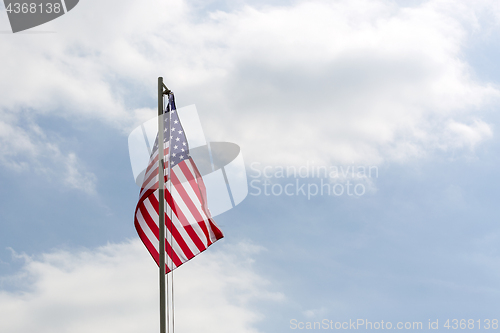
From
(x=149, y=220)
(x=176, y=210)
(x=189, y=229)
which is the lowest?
(x=189, y=229)

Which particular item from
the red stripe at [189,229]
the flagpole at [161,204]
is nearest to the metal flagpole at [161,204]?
the flagpole at [161,204]

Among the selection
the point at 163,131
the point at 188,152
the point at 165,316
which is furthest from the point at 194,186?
the point at 165,316

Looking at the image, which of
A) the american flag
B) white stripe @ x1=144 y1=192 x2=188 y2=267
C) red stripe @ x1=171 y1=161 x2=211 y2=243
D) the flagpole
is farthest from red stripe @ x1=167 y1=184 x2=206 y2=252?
the flagpole

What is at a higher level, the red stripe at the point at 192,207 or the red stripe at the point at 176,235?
the red stripe at the point at 192,207

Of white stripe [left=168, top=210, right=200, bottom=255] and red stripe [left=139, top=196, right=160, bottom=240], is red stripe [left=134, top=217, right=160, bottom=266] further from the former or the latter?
white stripe [left=168, top=210, right=200, bottom=255]

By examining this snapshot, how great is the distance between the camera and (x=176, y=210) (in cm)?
1422

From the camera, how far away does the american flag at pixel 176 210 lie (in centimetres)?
1401

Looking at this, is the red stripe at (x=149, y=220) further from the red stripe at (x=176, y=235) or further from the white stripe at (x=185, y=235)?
the white stripe at (x=185, y=235)

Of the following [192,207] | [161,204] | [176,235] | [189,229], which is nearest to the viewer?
[161,204]

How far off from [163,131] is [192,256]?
12.4 feet

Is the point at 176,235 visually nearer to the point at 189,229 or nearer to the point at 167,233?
the point at 167,233

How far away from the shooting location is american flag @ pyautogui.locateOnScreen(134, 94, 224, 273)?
46.0 feet

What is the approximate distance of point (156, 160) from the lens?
46.5ft

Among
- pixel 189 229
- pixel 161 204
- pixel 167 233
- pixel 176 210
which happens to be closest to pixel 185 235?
pixel 189 229
